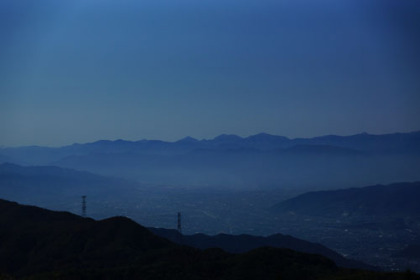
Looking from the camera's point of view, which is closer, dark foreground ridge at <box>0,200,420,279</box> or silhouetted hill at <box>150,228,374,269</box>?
dark foreground ridge at <box>0,200,420,279</box>

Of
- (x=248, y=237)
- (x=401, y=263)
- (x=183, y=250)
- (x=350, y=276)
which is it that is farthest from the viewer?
(x=401, y=263)

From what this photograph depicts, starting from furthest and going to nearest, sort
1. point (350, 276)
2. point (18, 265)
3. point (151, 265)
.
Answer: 1. point (18, 265)
2. point (151, 265)
3. point (350, 276)

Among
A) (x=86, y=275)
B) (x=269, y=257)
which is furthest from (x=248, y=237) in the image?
(x=86, y=275)

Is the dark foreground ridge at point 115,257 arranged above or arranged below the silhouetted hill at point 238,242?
above

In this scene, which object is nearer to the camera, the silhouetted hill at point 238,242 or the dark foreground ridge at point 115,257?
the dark foreground ridge at point 115,257

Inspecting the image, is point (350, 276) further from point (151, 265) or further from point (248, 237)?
point (248, 237)

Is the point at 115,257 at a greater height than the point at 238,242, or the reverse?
the point at 115,257

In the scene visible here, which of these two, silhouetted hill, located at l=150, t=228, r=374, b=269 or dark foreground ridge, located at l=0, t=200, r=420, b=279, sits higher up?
dark foreground ridge, located at l=0, t=200, r=420, b=279

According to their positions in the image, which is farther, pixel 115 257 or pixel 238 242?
pixel 238 242
